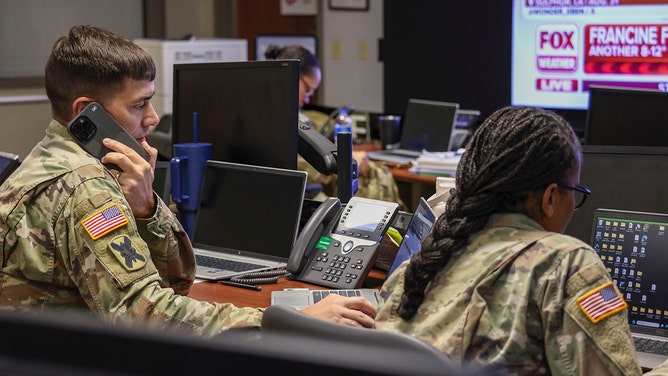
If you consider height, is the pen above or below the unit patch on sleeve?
below

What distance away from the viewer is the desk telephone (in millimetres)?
2217

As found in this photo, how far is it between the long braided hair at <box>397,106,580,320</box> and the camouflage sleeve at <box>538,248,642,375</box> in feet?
0.51

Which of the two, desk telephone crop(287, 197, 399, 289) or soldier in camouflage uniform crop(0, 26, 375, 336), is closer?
soldier in camouflage uniform crop(0, 26, 375, 336)

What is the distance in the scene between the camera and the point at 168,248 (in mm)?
2027

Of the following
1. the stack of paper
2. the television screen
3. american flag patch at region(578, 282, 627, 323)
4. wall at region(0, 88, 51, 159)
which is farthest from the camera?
wall at region(0, 88, 51, 159)

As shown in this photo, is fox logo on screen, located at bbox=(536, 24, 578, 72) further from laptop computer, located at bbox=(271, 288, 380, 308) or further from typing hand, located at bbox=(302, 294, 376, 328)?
typing hand, located at bbox=(302, 294, 376, 328)

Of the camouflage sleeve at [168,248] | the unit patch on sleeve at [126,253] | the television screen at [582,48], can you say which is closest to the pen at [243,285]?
the camouflage sleeve at [168,248]

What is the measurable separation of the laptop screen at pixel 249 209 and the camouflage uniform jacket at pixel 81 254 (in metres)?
0.68

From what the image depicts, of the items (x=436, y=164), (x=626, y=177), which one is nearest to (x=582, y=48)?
(x=436, y=164)

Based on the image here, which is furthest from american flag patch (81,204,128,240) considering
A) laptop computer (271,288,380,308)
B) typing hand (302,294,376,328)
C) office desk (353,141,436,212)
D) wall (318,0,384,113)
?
wall (318,0,384,113)

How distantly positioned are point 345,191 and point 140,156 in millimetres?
716

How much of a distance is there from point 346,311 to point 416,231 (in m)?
0.42

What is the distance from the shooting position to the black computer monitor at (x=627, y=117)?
246 centimetres

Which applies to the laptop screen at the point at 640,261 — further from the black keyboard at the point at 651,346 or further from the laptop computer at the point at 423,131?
the laptop computer at the point at 423,131
